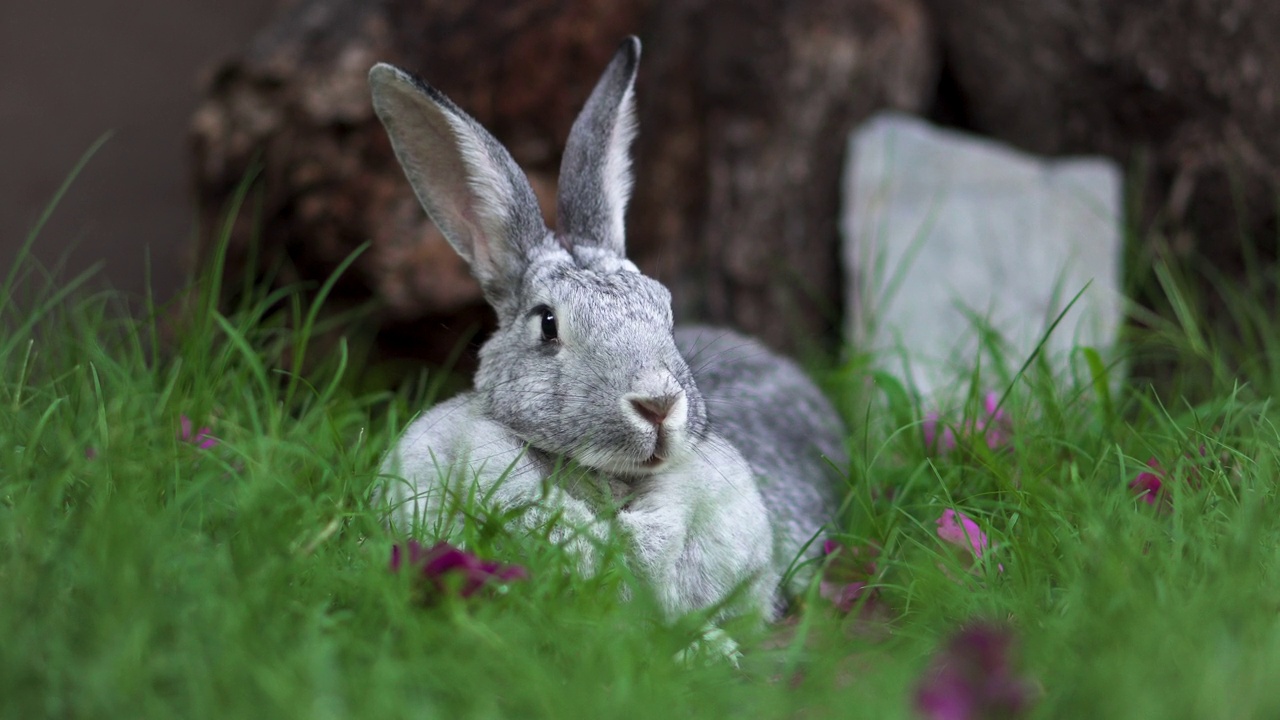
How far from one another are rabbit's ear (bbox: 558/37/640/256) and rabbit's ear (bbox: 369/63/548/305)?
0.52ft

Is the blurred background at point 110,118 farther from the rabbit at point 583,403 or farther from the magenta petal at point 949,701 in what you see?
the magenta petal at point 949,701

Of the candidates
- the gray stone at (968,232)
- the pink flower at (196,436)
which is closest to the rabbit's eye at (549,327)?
the pink flower at (196,436)

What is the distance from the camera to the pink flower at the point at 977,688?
6.59ft

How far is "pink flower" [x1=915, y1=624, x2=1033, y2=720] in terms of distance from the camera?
2.01m

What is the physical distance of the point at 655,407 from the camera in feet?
9.87

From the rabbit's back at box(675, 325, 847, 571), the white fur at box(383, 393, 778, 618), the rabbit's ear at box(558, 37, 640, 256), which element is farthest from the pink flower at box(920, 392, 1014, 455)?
the rabbit's ear at box(558, 37, 640, 256)

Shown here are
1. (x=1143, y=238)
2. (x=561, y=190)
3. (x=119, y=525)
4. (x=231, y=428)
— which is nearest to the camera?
(x=119, y=525)

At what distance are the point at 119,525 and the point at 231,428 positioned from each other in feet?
3.75

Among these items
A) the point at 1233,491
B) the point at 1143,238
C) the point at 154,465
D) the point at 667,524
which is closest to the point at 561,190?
the point at 667,524

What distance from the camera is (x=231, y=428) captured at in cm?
350

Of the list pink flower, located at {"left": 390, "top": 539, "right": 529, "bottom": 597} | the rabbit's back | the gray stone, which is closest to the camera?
pink flower, located at {"left": 390, "top": 539, "right": 529, "bottom": 597}

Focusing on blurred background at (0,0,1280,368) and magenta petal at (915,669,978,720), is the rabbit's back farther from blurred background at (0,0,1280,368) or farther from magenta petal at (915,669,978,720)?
magenta petal at (915,669,978,720)

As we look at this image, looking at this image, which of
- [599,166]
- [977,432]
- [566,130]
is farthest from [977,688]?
[566,130]

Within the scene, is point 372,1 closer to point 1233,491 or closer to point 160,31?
point 160,31
